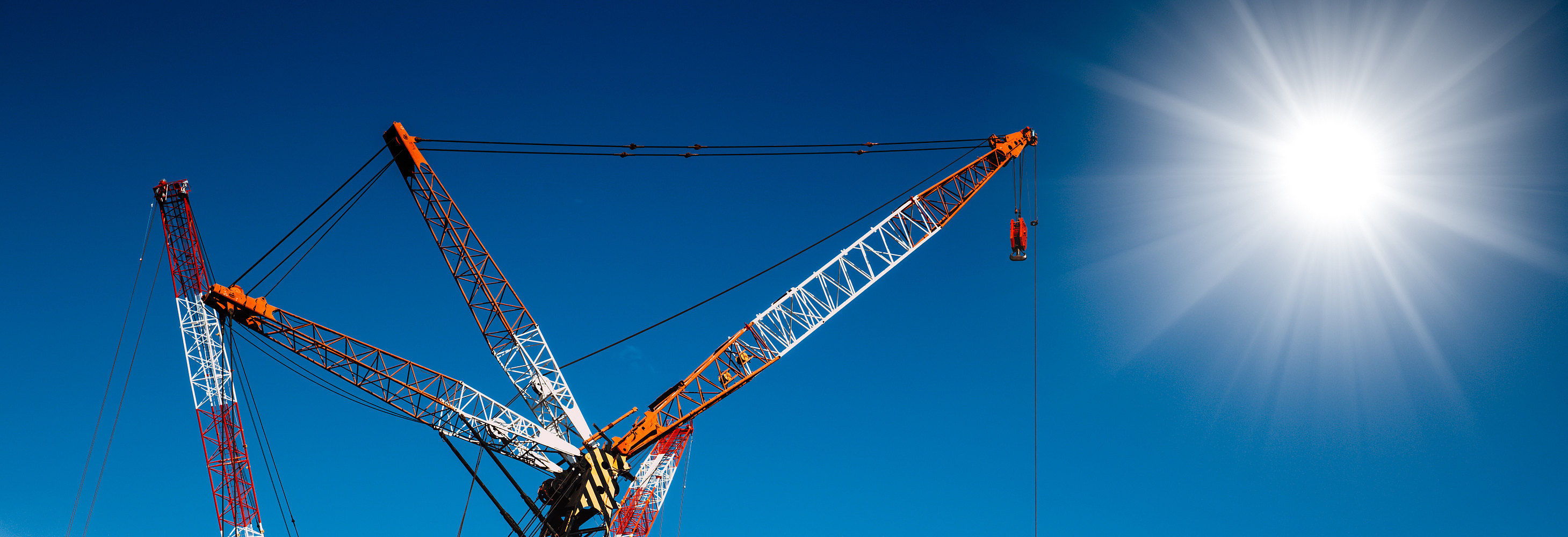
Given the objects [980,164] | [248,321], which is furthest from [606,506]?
[980,164]

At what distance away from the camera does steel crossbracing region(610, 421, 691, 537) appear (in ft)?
185

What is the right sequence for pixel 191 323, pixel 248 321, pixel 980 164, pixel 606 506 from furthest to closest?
pixel 191 323, pixel 980 164, pixel 606 506, pixel 248 321

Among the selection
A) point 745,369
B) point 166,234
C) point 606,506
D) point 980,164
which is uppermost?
point 980,164

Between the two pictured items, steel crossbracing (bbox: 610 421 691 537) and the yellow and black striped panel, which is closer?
the yellow and black striped panel

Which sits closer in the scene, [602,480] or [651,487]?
[602,480]

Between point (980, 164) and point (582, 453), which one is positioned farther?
point (980, 164)

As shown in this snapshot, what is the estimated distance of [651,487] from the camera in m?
58.3

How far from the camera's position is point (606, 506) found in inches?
2062

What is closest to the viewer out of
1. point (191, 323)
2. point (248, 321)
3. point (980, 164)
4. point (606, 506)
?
point (248, 321)

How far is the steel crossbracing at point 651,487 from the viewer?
56469 mm

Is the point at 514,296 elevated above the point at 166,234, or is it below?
below

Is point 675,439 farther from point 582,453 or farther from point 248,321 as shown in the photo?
point 248,321

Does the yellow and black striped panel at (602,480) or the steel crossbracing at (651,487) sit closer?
the yellow and black striped panel at (602,480)

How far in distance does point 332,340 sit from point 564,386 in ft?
41.2
